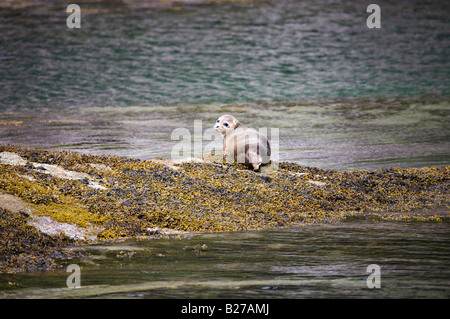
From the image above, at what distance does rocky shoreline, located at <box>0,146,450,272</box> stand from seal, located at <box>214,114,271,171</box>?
0.32 meters

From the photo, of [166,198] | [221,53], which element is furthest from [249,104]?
[166,198]

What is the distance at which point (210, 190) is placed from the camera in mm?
8883

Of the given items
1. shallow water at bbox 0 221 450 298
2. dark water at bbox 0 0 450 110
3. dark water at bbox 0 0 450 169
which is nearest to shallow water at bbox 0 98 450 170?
dark water at bbox 0 0 450 169

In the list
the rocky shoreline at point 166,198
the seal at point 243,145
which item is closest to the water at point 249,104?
the rocky shoreline at point 166,198

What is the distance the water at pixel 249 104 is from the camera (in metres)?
5.86

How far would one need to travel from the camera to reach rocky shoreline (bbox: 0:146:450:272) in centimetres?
722

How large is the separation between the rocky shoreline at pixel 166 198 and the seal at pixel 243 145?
32 cm

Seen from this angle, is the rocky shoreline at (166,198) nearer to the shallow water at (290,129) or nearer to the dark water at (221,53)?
the shallow water at (290,129)

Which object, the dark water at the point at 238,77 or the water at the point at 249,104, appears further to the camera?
→ the dark water at the point at 238,77

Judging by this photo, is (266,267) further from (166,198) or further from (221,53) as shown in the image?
(221,53)

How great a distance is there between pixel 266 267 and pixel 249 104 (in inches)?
567

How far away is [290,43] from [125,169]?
22.1 meters

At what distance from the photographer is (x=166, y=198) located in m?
8.44

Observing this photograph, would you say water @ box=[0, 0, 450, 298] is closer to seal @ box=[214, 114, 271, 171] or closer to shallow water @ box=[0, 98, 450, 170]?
shallow water @ box=[0, 98, 450, 170]
